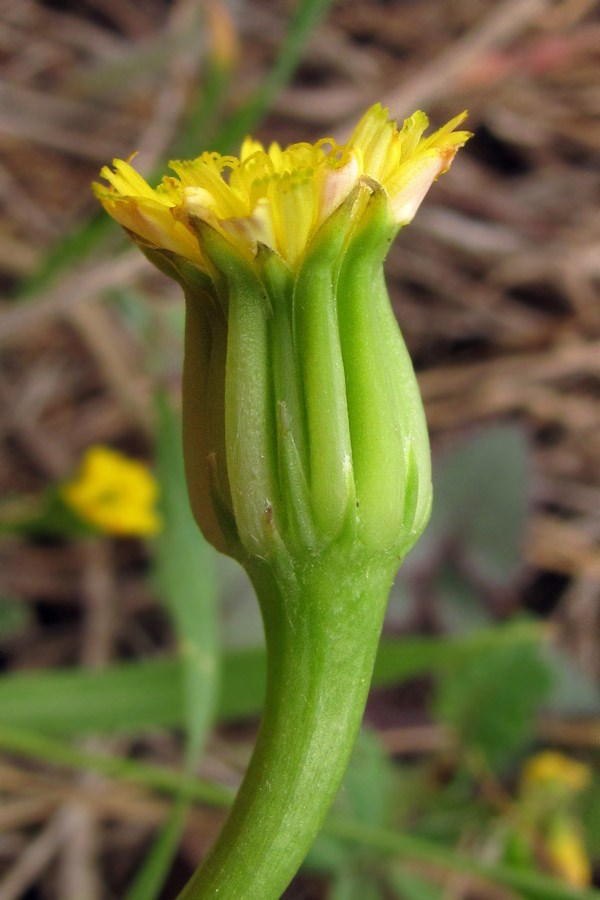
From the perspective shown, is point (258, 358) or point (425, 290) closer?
point (258, 358)

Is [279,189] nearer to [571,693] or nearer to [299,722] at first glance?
[299,722]

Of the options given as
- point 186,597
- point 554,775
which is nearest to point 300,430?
point 186,597

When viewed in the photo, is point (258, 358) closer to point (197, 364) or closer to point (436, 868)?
point (197, 364)

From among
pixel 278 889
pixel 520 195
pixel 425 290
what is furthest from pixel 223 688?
pixel 520 195

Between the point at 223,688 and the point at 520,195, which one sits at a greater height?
the point at 520,195

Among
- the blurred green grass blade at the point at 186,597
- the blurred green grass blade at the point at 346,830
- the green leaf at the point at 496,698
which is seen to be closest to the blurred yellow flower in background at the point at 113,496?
the blurred green grass blade at the point at 186,597

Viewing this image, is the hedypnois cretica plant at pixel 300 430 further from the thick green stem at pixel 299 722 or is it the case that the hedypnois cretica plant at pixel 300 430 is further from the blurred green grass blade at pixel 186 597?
the blurred green grass blade at pixel 186 597
